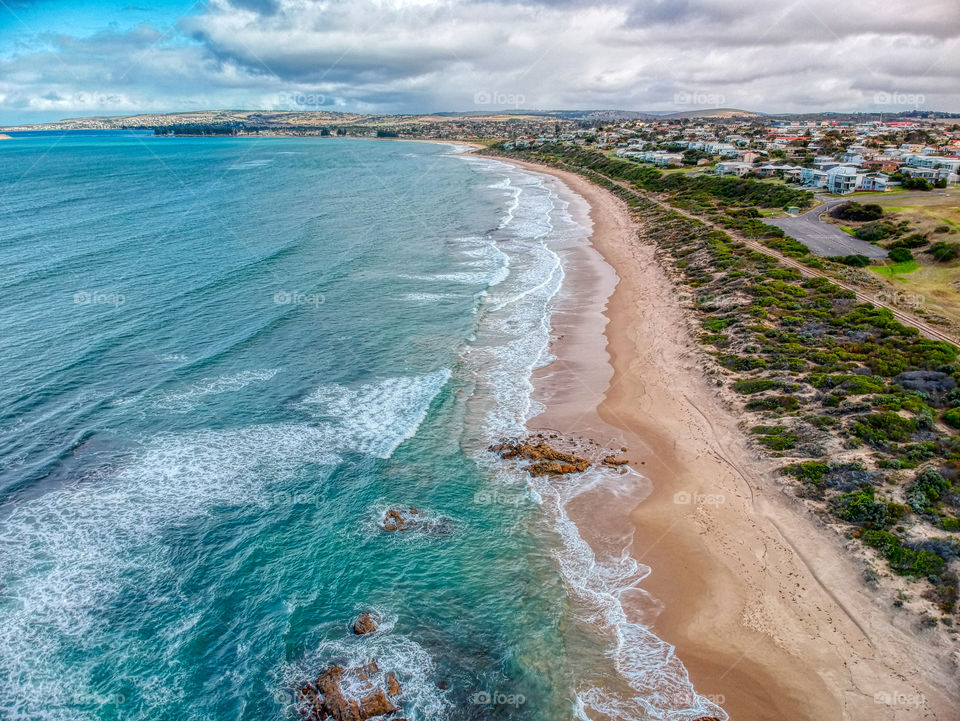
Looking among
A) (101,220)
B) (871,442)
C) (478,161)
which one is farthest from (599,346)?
(478,161)

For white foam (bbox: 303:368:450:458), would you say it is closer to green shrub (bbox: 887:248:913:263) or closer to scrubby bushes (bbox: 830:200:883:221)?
green shrub (bbox: 887:248:913:263)

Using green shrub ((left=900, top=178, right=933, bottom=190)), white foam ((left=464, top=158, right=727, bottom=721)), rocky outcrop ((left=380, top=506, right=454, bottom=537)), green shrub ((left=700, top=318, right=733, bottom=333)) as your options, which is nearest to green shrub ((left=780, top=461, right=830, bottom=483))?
white foam ((left=464, top=158, right=727, bottom=721))

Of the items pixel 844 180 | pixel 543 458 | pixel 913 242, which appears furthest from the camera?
pixel 844 180

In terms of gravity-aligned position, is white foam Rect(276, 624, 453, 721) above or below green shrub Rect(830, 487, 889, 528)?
below

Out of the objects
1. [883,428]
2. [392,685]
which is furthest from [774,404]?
[392,685]

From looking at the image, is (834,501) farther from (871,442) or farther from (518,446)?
(518,446)

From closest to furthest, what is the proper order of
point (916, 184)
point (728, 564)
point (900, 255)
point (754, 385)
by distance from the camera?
point (728, 564)
point (754, 385)
point (900, 255)
point (916, 184)

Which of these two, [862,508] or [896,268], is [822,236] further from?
[862,508]
